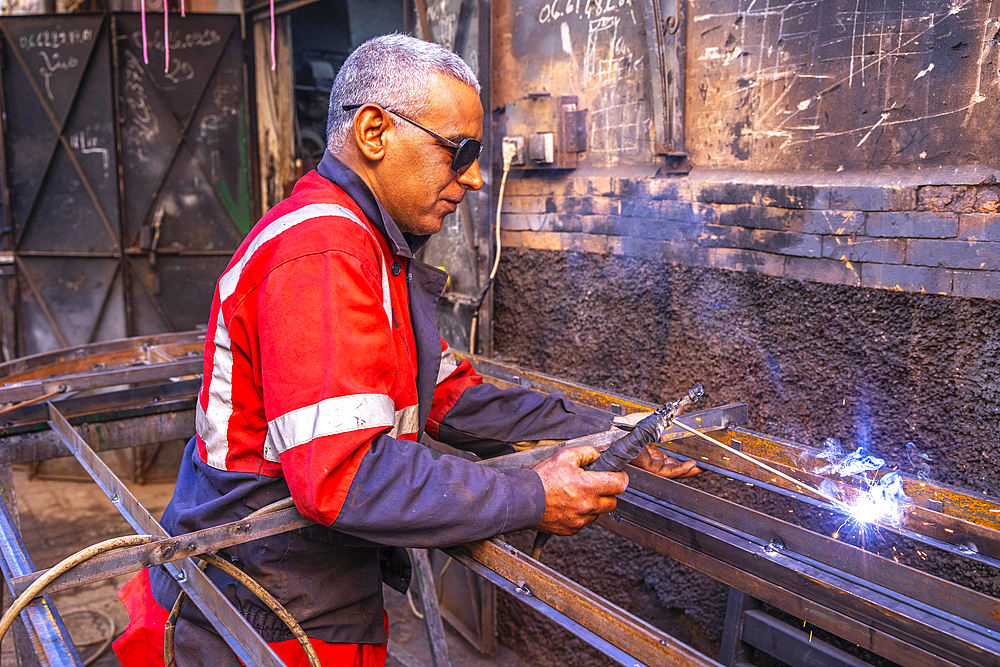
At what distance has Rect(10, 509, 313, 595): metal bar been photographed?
1.41 metres

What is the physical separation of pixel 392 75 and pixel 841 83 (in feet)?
→ 4.92

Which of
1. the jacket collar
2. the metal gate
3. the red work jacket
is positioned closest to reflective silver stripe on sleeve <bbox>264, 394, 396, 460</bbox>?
the red work jacket

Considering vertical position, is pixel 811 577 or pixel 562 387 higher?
pixel 562 387

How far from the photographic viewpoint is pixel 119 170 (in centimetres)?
602

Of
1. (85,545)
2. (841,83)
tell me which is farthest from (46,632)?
(85,545)

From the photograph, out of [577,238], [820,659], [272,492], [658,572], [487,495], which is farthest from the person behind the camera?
[577,238]

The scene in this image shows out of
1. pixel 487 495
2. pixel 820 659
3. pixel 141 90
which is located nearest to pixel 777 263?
pixel 820 659

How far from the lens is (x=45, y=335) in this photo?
21.2 ft

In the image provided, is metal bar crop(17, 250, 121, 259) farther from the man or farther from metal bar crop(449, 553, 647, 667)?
metal bar crop(449, 553, 647, 667)

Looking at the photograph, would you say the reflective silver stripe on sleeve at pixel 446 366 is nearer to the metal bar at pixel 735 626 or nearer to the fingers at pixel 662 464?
the fingers at pixel 662 464

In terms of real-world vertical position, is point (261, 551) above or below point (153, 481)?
above

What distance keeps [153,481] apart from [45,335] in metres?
1.64

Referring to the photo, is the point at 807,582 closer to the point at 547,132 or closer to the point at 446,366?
the point at 446,366

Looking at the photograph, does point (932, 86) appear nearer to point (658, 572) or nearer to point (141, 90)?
point (658, 572)
